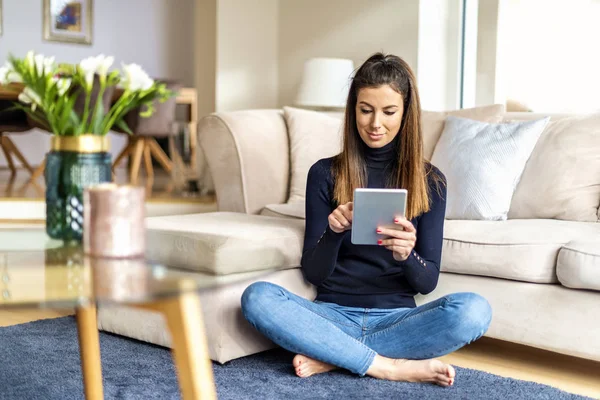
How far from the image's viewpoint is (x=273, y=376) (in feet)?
7.08

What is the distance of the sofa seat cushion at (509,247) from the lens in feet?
7.53

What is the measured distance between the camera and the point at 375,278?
7.20 ft

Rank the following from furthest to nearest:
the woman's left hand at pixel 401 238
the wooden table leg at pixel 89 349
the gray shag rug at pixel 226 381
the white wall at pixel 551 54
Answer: the white wall at pixel 551 54 → the gray shag rug at pixel 226 381 → the woman's left hand at pixel 401 238 → the wooden table leg at pixel 89 349

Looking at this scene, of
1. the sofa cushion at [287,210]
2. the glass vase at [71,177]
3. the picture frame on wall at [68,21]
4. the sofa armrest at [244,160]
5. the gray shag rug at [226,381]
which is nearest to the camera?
the glass vase at [71,177]

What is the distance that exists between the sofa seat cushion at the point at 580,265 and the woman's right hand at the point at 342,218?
0.69 meters

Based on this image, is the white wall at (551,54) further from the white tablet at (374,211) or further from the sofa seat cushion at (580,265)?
the white tablet at (374,211)

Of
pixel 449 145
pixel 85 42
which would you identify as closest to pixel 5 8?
pixel 85 42

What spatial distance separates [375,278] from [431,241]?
0.18m

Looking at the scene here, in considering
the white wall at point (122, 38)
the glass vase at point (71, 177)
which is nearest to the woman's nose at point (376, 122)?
the glass vase at point (71, 177)

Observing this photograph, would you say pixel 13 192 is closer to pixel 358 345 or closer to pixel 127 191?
pixel 358 345

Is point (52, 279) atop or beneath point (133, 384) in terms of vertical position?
atop

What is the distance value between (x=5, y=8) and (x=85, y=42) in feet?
2.54

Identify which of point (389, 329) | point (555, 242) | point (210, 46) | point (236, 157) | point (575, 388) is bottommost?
point (575, 388)

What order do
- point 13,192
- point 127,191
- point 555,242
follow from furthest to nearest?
point 13,192 < point 555,242 < point 127,191
